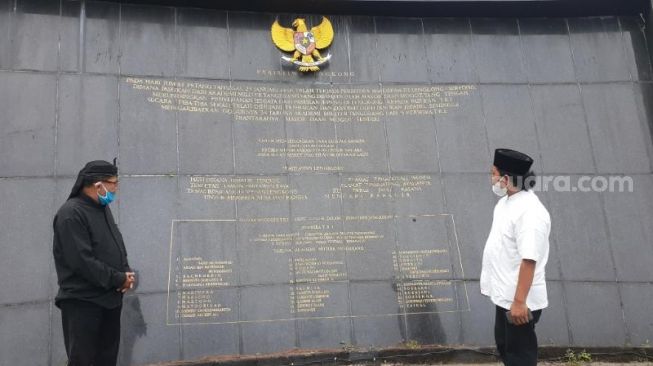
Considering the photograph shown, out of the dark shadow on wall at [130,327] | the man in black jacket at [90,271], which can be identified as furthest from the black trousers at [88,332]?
the dark shadow on wall at [130,327]

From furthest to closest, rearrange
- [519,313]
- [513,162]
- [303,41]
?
1. [303,41]
2. [513,162]
3. [519,313]

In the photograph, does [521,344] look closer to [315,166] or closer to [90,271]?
[90,271]

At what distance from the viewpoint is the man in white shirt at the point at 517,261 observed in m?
3.75

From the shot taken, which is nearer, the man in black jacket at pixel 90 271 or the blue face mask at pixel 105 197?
the man in black jacket at pixel 90 271

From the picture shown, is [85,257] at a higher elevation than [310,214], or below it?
below

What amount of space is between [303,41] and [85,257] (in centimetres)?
456

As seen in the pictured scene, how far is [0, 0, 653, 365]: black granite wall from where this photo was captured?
19.7 feet

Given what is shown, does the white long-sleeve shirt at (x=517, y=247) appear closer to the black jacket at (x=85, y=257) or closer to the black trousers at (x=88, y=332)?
the black jacket at (x=85, y=257)

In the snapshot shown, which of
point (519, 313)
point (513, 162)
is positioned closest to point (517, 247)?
point (519, 313)

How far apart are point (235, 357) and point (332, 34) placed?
451cm

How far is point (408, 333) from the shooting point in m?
6.12

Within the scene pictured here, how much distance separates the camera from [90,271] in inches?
152

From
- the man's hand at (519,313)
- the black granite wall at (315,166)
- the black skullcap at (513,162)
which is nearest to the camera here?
the man's hand at (519,313)

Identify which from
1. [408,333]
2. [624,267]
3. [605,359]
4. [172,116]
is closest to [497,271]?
[408,333]
